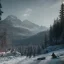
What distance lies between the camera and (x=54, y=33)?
352 ft

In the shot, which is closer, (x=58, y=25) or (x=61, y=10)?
(x=58, y=25)

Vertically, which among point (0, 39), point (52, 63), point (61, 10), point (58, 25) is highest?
point (61, 10)

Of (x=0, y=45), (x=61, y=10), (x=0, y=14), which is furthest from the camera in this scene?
(x=61, y=10)

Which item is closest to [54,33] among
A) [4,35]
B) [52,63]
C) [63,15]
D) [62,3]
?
[63,15]

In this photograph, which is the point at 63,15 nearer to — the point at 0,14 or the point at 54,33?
the point at 54,33

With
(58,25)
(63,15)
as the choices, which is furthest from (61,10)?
(58,25)

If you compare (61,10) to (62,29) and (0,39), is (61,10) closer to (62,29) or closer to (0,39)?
Answer: (62,29)

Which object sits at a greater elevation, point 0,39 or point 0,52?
point 0,39

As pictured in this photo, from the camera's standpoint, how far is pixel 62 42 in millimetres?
101188

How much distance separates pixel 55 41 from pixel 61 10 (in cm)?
1817

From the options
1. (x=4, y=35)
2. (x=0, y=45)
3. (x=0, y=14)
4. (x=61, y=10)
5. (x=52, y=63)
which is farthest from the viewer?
(x=61, y=10)

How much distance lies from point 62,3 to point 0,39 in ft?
133

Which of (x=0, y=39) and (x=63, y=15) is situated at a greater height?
(x=63, y=15)

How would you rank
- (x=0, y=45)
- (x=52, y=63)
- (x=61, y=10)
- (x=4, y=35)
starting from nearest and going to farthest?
1. (x=52, y=63)
2. (x=0, y=45)
3. (x=4, y=35)
4. (x=61, y=10)
